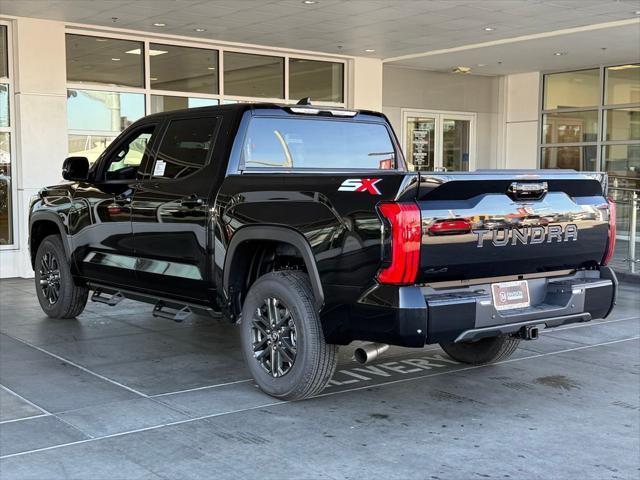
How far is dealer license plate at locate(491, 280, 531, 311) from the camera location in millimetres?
4797

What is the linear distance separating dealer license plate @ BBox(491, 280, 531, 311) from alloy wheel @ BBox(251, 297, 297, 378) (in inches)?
50.0

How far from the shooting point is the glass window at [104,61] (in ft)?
41.8

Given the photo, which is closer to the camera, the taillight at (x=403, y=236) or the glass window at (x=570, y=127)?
the taillight at (x=403, y=236)

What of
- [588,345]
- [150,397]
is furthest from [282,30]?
[150,397]

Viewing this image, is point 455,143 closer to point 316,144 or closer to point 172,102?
point 172,102

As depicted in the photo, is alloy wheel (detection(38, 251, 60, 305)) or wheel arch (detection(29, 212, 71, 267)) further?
alloy wheel (detection(38, 251, 60, 305))

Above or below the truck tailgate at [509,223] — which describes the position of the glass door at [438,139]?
above

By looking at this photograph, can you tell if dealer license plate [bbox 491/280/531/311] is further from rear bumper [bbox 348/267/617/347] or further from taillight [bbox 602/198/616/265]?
taillight [bbox 602/198/616/265]

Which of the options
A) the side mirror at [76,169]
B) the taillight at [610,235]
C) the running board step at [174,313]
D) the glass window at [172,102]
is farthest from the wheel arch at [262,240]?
the glass window at [172,102]

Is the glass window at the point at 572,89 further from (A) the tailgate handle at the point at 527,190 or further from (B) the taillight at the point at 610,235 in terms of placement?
(A) the tailgate handle at the point at 527,190

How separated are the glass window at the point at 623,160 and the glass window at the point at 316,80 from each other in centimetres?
686

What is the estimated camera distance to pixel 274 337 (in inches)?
205

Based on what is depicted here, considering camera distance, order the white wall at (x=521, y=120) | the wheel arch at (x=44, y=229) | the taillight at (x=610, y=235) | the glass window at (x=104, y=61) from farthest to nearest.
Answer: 1. the white wall at (x=521, y=120)
2. the glass window at (x=104, y=61)
3. the wheel arch at (x=44, y=229)
4. the taillight at (x=610, y=235)

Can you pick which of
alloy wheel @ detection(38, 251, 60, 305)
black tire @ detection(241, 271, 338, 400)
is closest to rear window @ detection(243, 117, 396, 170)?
black tire @ detection(241, 271, 338, 400)
